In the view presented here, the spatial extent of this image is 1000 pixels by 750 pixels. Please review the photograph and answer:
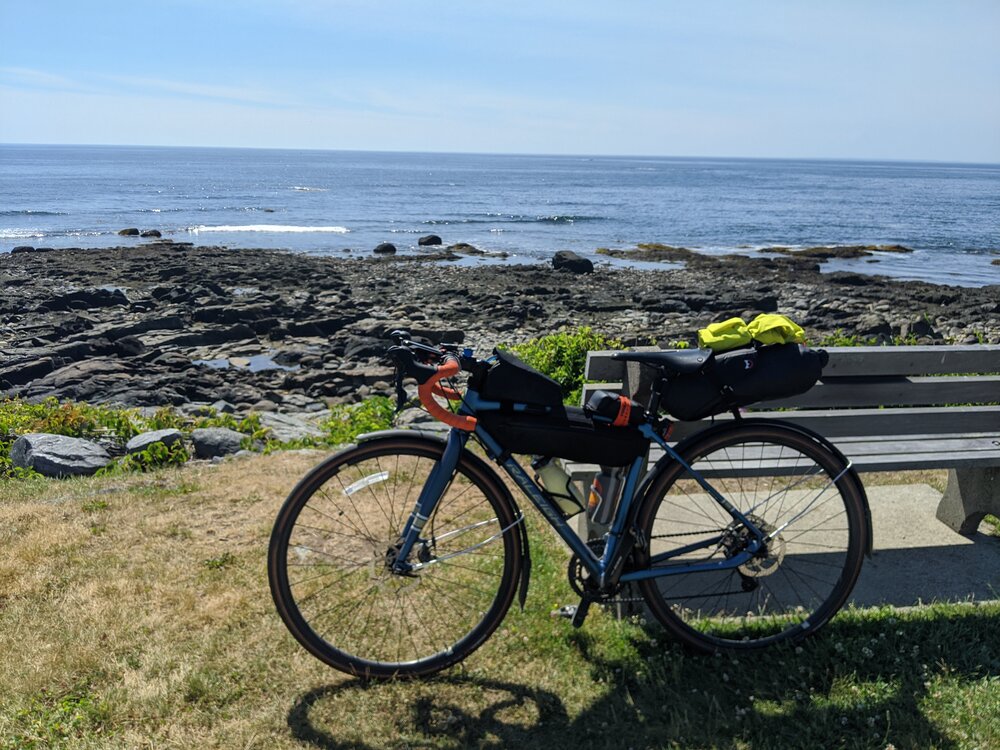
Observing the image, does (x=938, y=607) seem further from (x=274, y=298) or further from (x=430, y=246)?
(x=430, y=246)

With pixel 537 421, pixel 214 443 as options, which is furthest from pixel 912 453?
pixel 214 443

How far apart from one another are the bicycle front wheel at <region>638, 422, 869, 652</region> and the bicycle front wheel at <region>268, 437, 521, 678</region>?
2.46 ft

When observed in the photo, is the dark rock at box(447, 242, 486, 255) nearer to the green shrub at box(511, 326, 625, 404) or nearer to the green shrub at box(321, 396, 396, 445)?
the green shrub at box(511, 326, 625, 404)

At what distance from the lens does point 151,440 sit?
25.5ft

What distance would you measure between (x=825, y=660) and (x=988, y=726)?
0.66 metres

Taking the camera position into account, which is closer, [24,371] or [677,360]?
[677,360]

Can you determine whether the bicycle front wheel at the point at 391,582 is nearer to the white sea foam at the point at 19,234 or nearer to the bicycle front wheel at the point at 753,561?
the bicycle front wheel at the point at 753,561

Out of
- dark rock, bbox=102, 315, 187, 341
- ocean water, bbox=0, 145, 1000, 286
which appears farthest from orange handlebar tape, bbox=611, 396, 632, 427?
ocean water, bbox=0, 145, 1000, 286

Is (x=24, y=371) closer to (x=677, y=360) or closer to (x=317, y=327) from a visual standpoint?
(x=317, y=327)

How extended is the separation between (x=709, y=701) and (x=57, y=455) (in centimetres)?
620

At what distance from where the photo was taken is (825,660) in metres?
3.74

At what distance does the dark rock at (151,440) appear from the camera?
7738 millimetres

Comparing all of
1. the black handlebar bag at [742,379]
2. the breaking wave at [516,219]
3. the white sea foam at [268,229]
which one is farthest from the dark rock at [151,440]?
the breaking wave at [516,219]

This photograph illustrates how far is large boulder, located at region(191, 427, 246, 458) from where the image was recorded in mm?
8055
